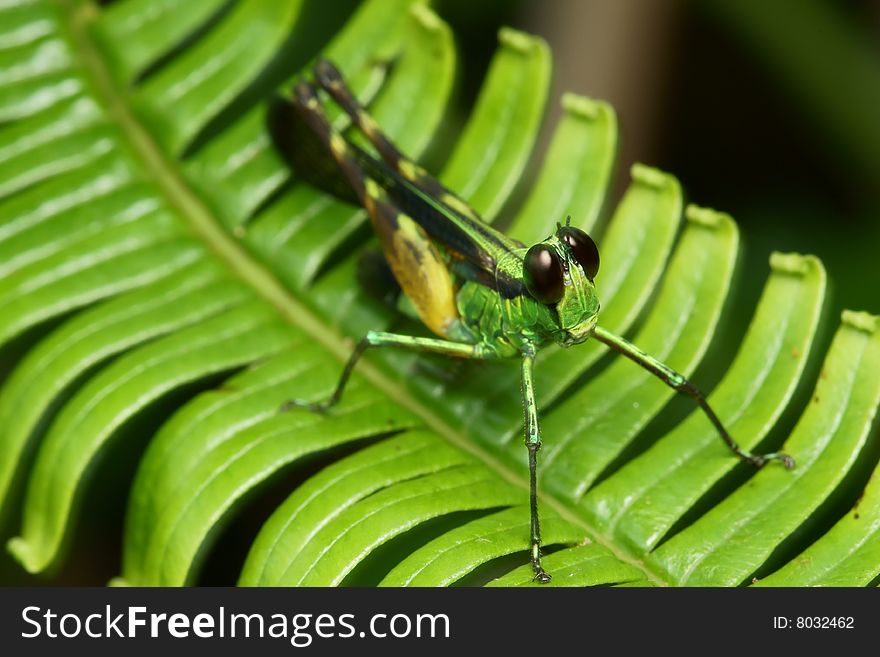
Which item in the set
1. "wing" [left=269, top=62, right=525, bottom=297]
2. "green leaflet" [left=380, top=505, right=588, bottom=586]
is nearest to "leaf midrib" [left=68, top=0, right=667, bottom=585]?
"green leaflet" [left=380, top=505, right=588, bottom=586]

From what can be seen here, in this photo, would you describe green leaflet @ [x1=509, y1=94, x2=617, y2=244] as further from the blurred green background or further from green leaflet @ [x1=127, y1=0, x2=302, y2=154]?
green leaflet @ [x1=127, y1=0, x2=302, y2=154]

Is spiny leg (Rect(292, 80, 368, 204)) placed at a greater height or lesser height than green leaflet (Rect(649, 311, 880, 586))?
greater

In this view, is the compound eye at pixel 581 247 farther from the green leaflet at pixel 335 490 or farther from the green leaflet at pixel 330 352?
the green leaflet at pixel 335 490

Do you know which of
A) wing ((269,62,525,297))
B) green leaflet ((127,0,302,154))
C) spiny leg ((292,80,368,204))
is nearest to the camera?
wing ((269,62,525,297))

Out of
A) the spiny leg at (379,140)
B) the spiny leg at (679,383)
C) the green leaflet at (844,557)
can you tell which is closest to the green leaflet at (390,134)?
the spiny leg at (379,140)

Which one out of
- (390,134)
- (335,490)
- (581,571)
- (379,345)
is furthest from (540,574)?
(390,134)
